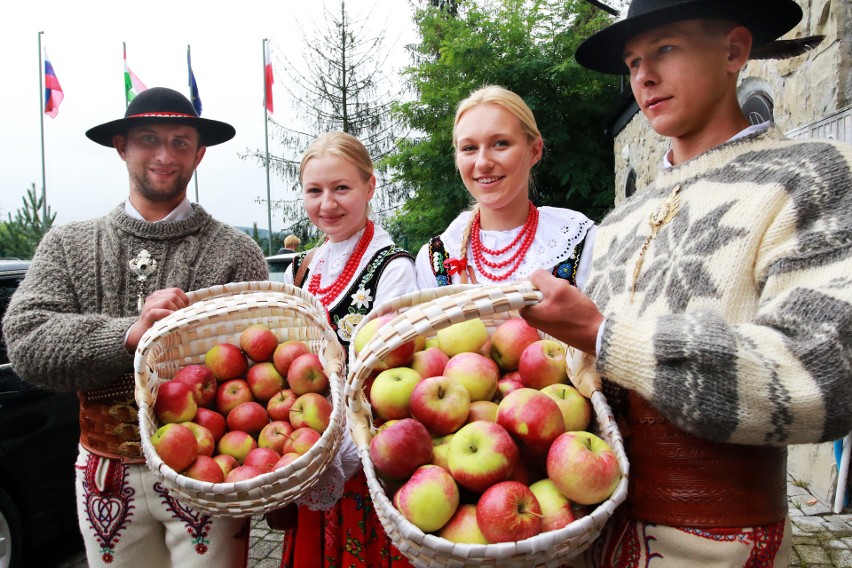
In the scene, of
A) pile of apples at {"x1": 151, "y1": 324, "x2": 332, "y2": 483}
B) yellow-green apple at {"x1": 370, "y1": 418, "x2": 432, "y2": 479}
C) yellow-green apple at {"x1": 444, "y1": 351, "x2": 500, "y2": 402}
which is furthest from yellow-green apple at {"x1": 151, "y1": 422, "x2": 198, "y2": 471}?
yellow-green apple at {"x1": 444, "y1": 351, "x2": 500, "y2": 402}

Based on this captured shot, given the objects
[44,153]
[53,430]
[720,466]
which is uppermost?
[44,153]

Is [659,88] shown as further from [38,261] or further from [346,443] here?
[38,261]

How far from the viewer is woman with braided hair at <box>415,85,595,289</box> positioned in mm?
2131

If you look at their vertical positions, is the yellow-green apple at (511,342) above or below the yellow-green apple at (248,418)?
above

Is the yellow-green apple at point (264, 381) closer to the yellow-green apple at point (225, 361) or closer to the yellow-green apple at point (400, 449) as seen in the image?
the yellow-green apple at point (225, 361)

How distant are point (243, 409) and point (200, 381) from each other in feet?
0.52

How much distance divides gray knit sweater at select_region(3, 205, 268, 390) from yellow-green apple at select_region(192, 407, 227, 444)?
0.37 meters

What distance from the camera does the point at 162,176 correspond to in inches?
85.7

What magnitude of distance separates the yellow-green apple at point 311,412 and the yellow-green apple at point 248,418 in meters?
0.11

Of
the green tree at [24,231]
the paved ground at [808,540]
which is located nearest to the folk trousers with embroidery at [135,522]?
the paved ground at [808,540]

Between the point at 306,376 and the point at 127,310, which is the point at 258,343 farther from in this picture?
the point at 127,310

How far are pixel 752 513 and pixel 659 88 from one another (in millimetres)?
1000

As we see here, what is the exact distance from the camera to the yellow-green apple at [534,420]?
121 cm

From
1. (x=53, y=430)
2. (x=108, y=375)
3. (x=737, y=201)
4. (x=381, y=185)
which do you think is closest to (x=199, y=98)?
(x=381, y=185)
